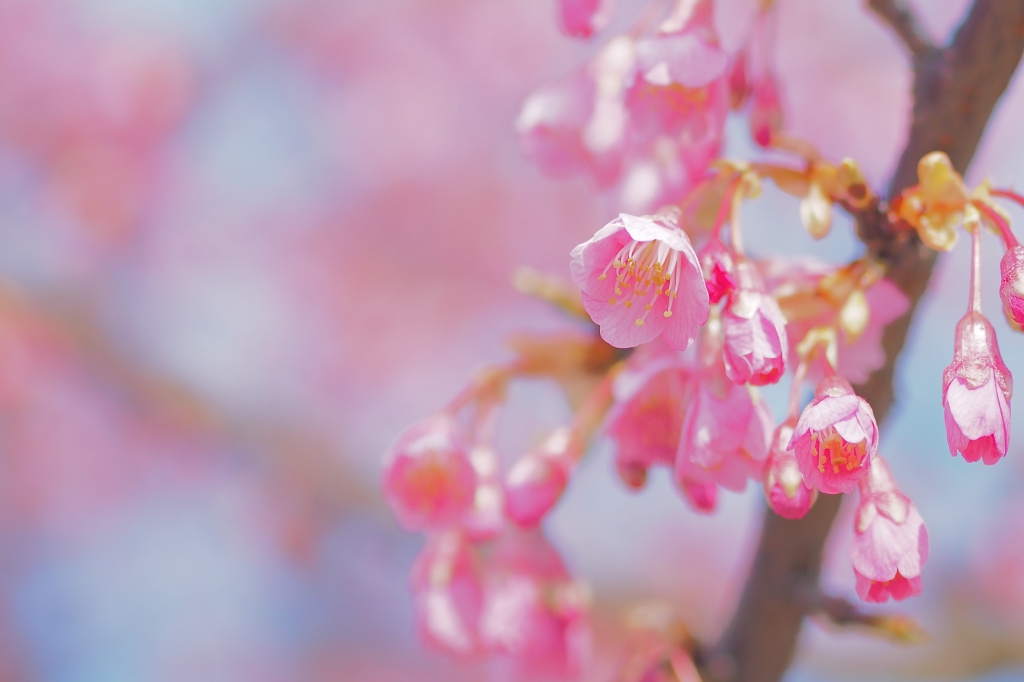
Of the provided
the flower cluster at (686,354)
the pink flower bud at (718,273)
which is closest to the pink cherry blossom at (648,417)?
the flower cluster at (686,354)

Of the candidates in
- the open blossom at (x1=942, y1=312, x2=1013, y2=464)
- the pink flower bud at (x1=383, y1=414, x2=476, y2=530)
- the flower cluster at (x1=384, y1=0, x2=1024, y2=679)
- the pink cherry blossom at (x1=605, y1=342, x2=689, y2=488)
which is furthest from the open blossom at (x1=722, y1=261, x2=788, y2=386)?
the pink flower bud at (x1=383, y1=414, x2=476, y2=530)

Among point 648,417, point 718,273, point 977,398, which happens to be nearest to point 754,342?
point 718,273

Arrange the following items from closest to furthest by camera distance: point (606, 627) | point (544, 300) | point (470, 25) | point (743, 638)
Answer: point (743, 638) → point (544, 300) → point (606, 627) → point (470, 25)

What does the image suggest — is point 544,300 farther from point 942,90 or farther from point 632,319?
point 942,90

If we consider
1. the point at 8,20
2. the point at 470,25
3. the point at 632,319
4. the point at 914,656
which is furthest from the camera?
the point at 470,25

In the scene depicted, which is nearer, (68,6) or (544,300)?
(544,300)

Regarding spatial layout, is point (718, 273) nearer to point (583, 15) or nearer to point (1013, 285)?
point (1013, 285)

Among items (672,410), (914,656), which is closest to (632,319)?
(672,410)
